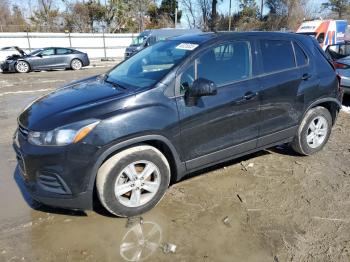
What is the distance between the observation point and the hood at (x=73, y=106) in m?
3.15

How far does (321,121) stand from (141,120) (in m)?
2.92

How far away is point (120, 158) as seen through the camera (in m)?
3.23

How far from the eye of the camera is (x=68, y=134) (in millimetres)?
3062

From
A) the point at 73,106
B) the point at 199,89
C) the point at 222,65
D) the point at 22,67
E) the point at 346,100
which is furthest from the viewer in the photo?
the point at 22,67

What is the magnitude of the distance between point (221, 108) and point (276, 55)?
1.20 meters

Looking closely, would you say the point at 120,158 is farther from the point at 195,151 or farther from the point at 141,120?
the point at 195,151

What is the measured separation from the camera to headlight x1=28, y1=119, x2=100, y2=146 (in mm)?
3047

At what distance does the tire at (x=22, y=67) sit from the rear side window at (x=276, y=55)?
1638 centimetres

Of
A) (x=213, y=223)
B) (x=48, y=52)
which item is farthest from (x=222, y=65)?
(x=48, y=52)

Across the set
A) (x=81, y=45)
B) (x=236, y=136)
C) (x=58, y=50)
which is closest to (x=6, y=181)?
(x=236, y=136)

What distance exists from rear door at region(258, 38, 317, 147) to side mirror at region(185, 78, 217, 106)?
90cm

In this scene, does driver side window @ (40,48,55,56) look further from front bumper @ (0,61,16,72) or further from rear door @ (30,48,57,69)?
front bumper @ (0,61,16,72)

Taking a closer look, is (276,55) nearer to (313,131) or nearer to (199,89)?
(313,131)

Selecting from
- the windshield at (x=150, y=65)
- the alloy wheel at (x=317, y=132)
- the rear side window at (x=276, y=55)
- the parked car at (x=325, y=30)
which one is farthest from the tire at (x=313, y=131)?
the parked car at (x=325, y=30)
